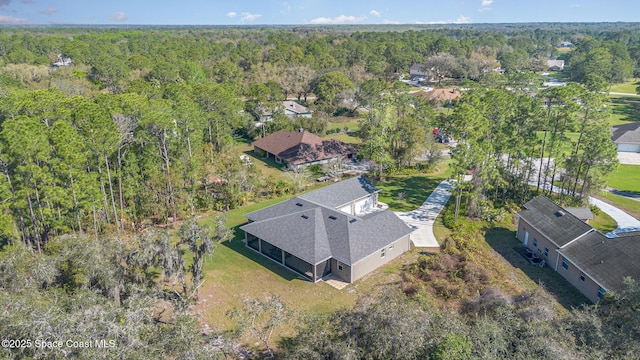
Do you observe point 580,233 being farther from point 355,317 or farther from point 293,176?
point 293,176

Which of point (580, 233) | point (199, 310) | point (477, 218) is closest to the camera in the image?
point (199, 310)

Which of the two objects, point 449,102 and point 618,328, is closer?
point 618,328

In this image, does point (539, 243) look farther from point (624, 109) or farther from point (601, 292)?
point (624, 109)

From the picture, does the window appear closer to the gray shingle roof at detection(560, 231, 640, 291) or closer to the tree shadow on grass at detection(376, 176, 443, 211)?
the gray shingle roof at detection(560, 231, 640, 291)

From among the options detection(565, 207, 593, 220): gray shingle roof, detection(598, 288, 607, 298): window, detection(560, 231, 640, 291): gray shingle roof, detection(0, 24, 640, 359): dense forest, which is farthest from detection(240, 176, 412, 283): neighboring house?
detection(565, 207, 593, 220): gray shingle roof

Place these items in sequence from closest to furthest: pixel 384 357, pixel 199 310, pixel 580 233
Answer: pixel 384 357 → pixel 199 310 → pixel 580 233

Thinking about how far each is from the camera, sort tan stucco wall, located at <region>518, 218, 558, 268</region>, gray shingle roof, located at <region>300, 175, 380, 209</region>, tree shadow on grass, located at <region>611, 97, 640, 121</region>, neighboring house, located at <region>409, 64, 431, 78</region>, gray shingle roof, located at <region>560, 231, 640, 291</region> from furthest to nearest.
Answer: neighboring house, located at <region>409, 64, 431, 78</region> → tree shadow on grass, located at <region>611, 97, 640, 121</region> → gray shingle roof, located at <region>300, 175, 380, 209</region> → tan stucco wall, located at <region>518, 218, 558, 268</region> → gray shingle roof, located at <region>560, 231, 640, 291</region>

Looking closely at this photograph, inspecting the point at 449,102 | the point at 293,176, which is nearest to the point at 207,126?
the point at 293,176

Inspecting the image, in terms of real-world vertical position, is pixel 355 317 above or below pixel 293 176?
above
